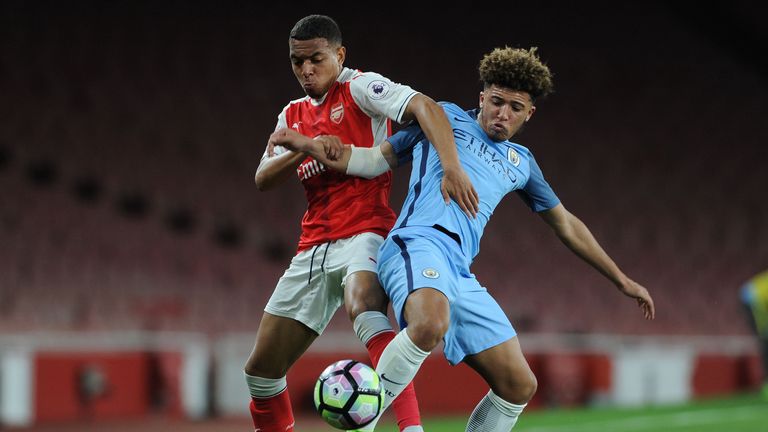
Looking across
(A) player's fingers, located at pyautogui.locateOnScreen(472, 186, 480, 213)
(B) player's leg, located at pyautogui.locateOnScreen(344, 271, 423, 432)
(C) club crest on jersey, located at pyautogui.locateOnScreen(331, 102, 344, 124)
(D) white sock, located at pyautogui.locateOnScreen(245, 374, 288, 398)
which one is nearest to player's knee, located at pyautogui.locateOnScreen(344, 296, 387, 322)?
(B) player's leg, located at pyautogui.locateOnScreen(344, 271, 423, 432)

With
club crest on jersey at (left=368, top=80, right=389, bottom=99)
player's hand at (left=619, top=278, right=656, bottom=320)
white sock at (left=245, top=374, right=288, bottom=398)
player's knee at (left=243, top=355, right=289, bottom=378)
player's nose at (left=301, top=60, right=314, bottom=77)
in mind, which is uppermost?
player's nose at (left=301, top=60, right=314, bottom=77)

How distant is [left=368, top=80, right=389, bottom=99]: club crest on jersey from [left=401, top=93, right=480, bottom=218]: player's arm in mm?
143

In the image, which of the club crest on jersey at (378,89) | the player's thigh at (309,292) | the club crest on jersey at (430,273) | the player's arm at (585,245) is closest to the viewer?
the club crest on jersey at (430,273)

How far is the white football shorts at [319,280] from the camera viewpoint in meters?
4.48

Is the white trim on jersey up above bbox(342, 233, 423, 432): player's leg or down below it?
above

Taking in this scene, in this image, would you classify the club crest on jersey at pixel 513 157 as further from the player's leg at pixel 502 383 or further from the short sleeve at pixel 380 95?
the player's leg at pixel 502 383

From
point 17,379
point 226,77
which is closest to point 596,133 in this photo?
point 226,77

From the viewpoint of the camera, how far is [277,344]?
4.69 meters

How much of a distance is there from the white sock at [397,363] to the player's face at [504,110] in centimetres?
104

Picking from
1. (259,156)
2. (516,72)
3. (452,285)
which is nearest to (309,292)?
(452,285)

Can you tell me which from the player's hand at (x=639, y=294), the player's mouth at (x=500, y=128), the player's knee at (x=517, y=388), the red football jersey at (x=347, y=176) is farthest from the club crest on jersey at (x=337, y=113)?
the player's hand at (x=639, y=294)

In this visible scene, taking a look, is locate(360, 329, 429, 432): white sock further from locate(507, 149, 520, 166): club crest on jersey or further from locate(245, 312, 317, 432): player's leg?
locate(507, 149, 520, 166): club crest on jersey

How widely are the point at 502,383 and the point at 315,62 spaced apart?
1.53 meters

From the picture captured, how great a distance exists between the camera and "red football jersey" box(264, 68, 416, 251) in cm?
456
